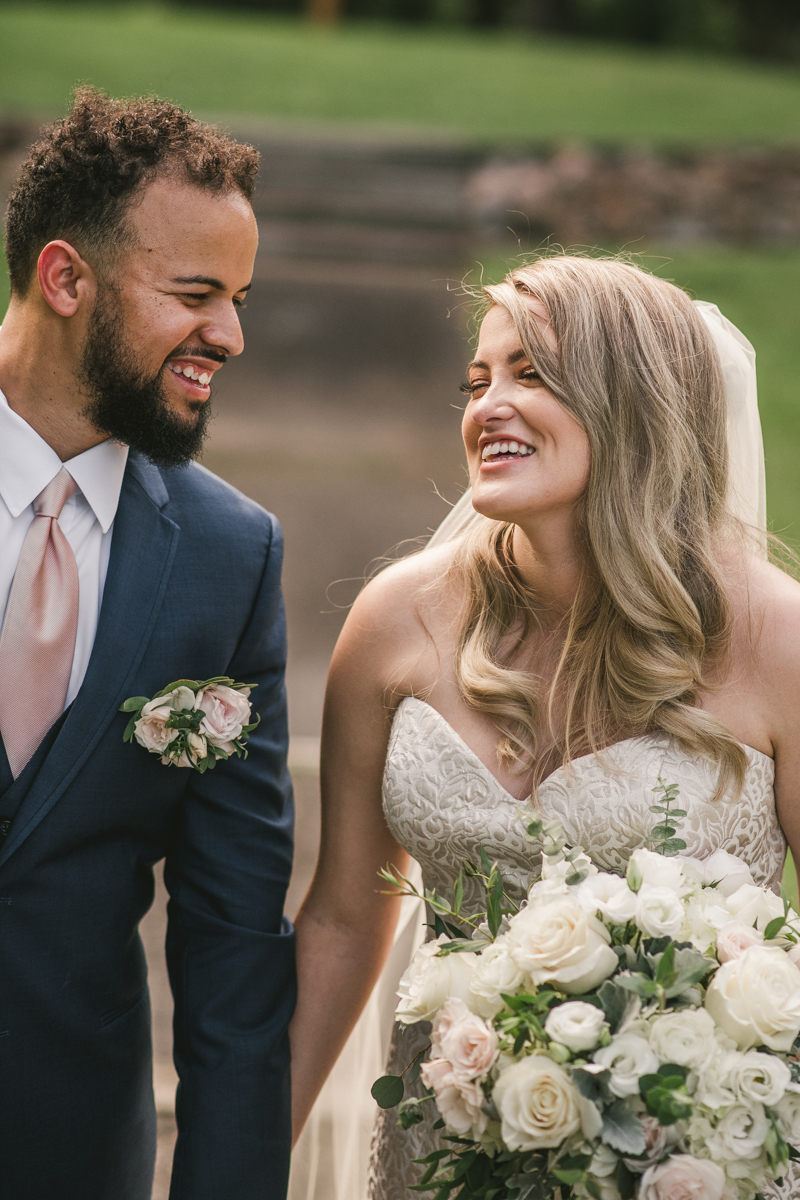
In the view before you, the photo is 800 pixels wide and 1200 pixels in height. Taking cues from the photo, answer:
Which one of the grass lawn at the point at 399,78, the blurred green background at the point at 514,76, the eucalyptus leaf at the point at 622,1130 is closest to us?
the eucalyptus leaf at the point at 622,1130

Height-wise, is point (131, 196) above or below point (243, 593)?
above

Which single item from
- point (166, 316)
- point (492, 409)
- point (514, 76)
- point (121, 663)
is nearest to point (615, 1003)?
point (121, 663)

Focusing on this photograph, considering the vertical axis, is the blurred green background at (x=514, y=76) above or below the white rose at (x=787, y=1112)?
above

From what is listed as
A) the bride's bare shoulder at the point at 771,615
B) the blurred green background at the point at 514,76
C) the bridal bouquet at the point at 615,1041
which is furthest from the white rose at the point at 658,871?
the blurred green background at the point at 514,76

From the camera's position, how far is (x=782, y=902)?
6.46 ft

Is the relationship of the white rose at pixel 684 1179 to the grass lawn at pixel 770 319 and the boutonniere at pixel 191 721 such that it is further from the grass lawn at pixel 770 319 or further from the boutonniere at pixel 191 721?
the grass lawn at pixel 770 319

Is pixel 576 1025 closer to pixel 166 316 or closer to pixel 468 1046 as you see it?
pixel 468 1046

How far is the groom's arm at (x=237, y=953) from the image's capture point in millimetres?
2270

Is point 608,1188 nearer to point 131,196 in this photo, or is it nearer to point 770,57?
point 131,196

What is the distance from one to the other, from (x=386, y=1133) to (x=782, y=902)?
1.21 m

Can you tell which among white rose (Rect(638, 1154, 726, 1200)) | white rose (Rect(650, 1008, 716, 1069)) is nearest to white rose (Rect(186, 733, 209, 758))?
white rose (Rect(650, 1008, 716, 1069))

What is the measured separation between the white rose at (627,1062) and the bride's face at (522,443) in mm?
1054

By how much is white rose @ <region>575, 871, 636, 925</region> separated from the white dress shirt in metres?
0.99

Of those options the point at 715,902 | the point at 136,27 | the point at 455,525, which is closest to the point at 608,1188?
the point at 715,902
